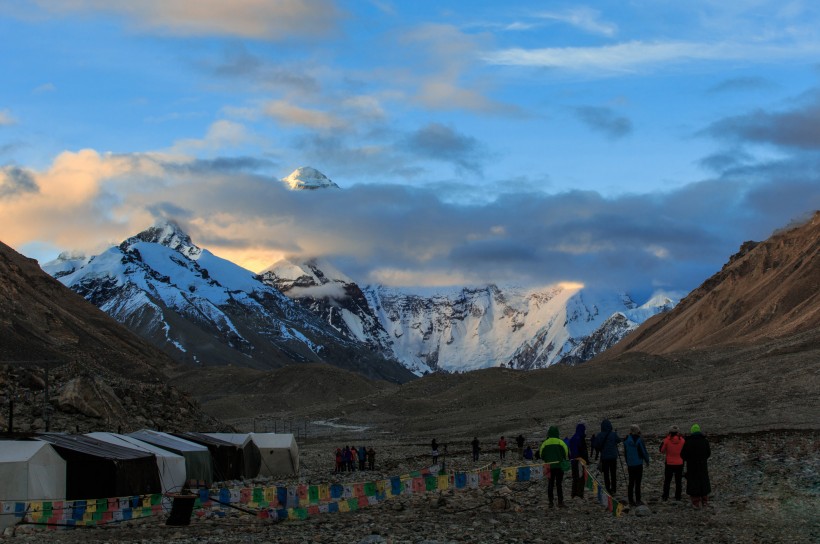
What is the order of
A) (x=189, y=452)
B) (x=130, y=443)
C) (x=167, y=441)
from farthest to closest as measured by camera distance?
(x=167, y=441)
(x=189, y=452)
(x=130, y=443)

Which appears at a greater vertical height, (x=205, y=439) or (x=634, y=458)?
(x=205, y=439)

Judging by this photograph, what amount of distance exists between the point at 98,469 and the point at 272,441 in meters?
19.9

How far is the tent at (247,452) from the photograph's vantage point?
4470 cm

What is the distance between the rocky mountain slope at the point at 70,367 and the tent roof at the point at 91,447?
7.24 meters

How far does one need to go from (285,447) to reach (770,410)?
2715 centimetres

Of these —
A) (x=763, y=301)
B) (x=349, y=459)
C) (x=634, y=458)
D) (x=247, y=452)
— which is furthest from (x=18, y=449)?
(x=763, y=301)

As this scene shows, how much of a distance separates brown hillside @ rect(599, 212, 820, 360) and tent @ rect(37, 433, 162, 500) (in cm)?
9985

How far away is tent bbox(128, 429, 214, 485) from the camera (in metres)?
35.9

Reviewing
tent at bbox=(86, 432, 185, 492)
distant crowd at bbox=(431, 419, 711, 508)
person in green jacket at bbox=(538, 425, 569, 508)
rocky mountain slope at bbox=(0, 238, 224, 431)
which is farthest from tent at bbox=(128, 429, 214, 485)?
person in green jacket at bbox=(538, 425, 569, 508)

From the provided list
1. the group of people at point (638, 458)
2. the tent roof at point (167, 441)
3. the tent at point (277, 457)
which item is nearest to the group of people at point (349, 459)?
the tent at point (277, 457)

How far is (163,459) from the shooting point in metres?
32.8

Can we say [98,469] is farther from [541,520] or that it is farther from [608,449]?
[608,449]

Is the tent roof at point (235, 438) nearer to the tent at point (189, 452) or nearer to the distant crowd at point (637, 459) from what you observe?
the tent at point (189, 452)

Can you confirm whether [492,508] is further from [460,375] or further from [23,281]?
[23,281]
